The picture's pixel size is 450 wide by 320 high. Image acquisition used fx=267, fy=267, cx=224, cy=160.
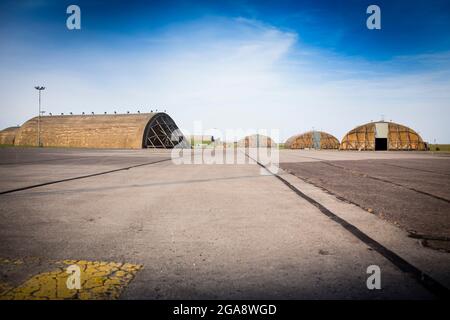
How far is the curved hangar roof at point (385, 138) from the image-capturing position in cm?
4881

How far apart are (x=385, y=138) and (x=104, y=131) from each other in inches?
1990

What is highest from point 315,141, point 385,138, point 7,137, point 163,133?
point 163,133

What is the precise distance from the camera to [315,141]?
67.4 m

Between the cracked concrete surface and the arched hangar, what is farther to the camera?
the arched hangar

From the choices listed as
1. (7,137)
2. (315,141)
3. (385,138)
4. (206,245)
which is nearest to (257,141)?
(315,141)

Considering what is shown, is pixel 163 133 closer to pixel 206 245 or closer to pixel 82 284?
pixel 206 245

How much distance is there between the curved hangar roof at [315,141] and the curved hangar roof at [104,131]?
32.5m

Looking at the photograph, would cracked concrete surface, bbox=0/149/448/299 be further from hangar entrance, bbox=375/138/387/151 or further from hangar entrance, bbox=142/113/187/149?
hangar entrance, bbox=375/138/387/151

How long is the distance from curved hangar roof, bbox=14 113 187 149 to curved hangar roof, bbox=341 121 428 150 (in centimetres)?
3466

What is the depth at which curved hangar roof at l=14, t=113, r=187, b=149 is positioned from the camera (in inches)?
1727

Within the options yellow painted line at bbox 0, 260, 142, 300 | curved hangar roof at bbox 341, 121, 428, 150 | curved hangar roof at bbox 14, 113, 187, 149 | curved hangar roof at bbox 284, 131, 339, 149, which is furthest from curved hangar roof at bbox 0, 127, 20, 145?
curved hangar roof at bbox 341, 121, 428, 150
